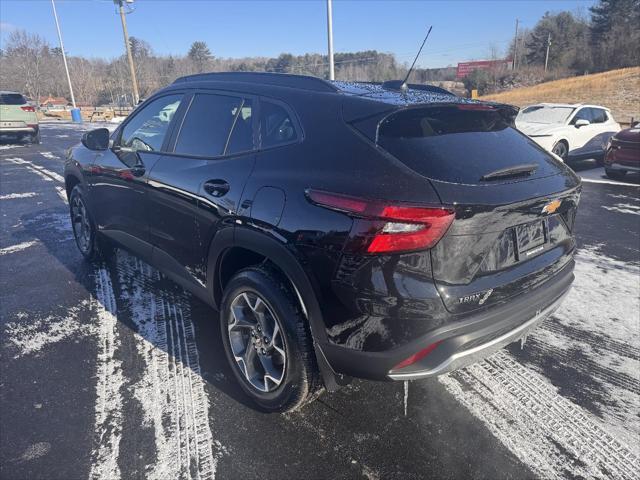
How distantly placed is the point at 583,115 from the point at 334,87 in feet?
37.5

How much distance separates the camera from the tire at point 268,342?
230 cm

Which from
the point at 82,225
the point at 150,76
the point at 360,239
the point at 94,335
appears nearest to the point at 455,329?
the point at 360,239

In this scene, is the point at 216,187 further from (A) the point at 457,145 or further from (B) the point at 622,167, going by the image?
(B) the point at 622,167

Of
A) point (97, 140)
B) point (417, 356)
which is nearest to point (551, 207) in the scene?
point (417, 356)

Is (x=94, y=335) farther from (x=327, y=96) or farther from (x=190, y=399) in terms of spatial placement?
(x=327, y=96)

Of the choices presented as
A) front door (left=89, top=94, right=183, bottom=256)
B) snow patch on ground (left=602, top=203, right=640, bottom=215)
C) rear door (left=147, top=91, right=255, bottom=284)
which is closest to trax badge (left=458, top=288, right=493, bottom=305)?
rear door (left=147, top=91, right=255, bottom=284)

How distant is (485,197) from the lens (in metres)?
2.03

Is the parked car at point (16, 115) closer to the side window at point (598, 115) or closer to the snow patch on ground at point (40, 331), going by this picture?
the snow patch on ground at point (40, 331)

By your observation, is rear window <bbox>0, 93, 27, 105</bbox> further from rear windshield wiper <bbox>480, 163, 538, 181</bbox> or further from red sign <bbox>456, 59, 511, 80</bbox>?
red sign <bbox>456, 59, 511, 80</bbox>

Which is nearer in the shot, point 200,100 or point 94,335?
point 200,100

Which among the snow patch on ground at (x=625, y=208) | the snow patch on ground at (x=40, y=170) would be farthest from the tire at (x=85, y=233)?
the snow patch on ground at (x=625, y=208)

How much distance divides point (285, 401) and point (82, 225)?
11.5 feet

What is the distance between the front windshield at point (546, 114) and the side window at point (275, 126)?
1077 cm

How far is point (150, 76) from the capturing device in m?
63.7
